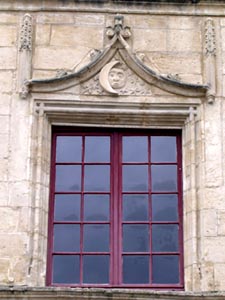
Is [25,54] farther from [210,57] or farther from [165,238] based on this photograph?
[165,238]

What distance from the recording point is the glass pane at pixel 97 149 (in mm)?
10734

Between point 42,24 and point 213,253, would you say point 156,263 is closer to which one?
point 213,253

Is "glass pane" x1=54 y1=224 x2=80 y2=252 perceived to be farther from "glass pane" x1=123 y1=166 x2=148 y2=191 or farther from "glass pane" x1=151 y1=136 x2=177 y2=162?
"glass pane" x1=151 y1=136 x2=177 y2=162

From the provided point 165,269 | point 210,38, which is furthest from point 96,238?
point 210,38

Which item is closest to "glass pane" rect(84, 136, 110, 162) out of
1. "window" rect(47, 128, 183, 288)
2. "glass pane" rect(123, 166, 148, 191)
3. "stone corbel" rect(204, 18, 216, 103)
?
"window" rect(47, 128, 183, 288)

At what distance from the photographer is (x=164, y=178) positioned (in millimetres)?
10664

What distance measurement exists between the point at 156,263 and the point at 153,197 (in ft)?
2.22

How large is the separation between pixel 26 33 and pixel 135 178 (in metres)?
1.85

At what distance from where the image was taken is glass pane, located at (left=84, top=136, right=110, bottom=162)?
10734mm

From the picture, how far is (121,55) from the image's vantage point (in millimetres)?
10914

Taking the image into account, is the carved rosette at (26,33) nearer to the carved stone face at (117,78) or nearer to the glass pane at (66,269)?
the carved stone face at (117,78)

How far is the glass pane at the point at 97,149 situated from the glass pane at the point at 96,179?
11cm

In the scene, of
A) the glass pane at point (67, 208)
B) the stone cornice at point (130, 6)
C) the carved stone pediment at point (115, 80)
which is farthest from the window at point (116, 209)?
the stone cornice at point (130, 6)

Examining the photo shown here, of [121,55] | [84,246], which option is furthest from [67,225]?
[121,55]
